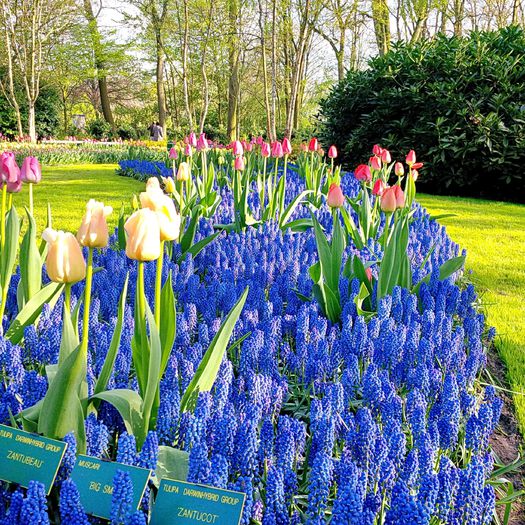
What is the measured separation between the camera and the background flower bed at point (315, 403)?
1318 millimetres

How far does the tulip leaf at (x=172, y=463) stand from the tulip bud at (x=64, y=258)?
491 millimetres

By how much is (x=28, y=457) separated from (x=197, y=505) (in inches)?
16.5

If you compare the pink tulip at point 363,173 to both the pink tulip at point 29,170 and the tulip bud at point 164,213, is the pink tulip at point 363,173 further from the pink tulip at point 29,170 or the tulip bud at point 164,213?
the tulip bud at point 164,213

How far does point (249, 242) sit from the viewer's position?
398 centimetres

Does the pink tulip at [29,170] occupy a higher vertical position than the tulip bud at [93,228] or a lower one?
higher

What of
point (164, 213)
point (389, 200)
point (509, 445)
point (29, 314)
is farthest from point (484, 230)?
point (164, 213)

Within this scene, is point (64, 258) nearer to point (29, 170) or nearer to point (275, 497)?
point (275, 497)

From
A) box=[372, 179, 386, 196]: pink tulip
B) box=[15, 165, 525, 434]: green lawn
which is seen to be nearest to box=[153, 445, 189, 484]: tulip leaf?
box=[15, 165, 525, 434]: green lawn

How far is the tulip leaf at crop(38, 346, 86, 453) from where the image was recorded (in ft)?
4.71

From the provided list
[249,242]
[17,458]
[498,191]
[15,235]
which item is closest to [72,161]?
[498,191]

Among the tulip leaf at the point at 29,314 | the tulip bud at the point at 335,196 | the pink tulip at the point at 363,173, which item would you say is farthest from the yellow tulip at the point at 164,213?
the pink tulip at the point at 363,173

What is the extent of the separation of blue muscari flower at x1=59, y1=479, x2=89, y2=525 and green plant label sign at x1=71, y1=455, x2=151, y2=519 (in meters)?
0.05

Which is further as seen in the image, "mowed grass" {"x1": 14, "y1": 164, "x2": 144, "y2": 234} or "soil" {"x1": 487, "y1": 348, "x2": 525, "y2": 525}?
"mowed grass" {"x1": 14, "y1": 164, "x2": 144, "y2": 234}

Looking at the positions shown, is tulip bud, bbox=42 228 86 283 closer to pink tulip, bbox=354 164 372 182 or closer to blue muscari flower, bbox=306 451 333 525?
blue muscari flower, bbox=306 451 333 525
